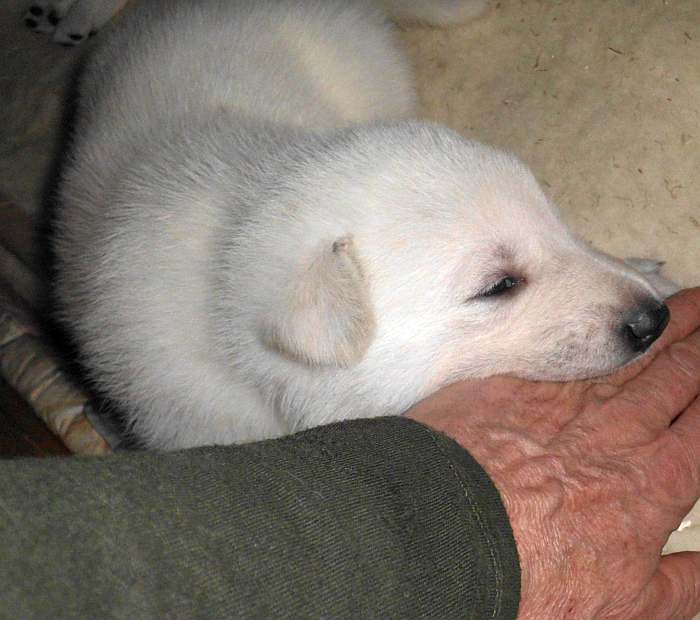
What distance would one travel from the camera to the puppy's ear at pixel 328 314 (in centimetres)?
166

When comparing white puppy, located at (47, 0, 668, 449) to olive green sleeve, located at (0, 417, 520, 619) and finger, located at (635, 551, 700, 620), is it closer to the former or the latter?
olive green sleeve, located at (0, 417, 520, 619)

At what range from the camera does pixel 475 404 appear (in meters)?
1.87

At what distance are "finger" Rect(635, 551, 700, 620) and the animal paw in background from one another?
11.0 ft

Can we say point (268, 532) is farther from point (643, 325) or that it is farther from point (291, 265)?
point (643, 325)

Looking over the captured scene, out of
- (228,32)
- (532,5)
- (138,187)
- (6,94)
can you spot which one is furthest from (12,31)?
(532,5)

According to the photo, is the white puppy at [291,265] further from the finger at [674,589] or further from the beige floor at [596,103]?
the beige floor at [596,103]

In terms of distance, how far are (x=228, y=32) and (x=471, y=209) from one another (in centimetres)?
134

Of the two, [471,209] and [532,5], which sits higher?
[532,5]

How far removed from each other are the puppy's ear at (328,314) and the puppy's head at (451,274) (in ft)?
0.04

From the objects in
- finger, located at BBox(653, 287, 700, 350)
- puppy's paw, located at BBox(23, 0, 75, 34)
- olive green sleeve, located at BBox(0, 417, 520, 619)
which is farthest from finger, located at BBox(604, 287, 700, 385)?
puppy's paw, located at BBox(23, 0, 75, 34)

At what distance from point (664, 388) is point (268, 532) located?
4.08 ft

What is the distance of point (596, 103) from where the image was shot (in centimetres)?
277

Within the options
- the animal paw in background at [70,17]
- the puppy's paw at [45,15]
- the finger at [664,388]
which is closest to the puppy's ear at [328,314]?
the finger at [664,388]

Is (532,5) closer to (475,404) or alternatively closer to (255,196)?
(255,196)
